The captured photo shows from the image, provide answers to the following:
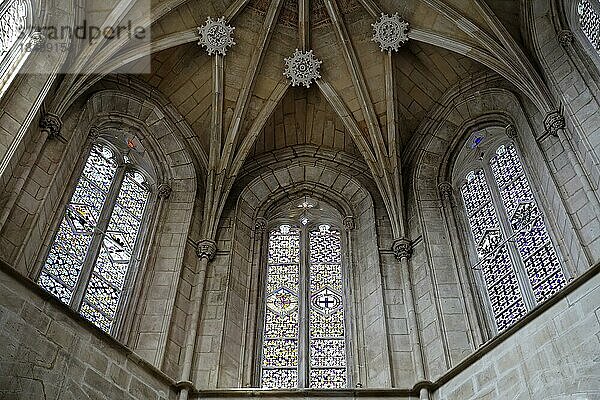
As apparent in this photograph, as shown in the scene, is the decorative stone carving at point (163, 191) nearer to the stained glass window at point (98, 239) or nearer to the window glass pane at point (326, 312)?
the stained glass window at point (98, 239)

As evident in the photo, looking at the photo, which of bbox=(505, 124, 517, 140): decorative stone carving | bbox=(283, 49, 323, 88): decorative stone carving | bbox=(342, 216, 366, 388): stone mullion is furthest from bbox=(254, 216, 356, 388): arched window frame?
bbox=(505, 124, 517, 140): decorative stone carving

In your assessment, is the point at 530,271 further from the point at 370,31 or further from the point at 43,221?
the point at 43,221

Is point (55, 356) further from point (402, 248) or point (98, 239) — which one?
point (402, 248)

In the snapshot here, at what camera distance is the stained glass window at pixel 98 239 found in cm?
1191

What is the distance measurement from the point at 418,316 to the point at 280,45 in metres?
6.28

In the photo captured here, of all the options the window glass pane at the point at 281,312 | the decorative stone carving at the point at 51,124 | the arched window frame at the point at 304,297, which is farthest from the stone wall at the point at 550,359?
the decorative stone carving at the point at 51,124

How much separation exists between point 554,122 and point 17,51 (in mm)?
8198

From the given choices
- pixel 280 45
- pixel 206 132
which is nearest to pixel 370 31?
pixel 280 45

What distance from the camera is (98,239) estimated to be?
1289 cm

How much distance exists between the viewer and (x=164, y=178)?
49.0 feet

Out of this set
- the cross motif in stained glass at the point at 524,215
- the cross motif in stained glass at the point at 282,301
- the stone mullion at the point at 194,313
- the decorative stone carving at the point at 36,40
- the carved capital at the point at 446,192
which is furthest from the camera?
the carved capital at the point at 446,192

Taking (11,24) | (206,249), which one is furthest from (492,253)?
(11,24)

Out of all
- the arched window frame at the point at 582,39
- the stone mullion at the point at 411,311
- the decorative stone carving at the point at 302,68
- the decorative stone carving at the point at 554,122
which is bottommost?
the stone mullion at the point at 411,311

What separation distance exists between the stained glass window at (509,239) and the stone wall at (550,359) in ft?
3.11
